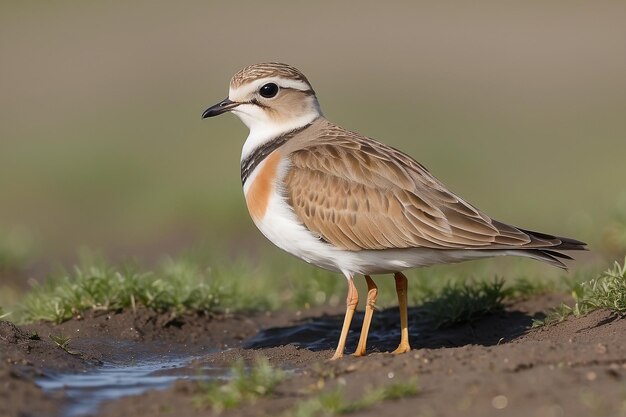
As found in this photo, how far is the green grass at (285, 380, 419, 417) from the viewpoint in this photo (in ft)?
18.4

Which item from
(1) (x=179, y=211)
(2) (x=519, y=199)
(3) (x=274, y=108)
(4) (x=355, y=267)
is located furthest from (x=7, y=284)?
(2) (x=519, y=199)

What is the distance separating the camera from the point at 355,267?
7992mm

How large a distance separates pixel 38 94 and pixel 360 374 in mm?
19418

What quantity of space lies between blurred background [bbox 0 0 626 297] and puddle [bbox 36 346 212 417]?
439 cm

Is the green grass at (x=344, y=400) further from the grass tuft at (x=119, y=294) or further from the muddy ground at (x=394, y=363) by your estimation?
the grass tuft at (x=119, y=294)

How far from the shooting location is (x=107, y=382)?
22.5 ft

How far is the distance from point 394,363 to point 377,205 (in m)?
1.77

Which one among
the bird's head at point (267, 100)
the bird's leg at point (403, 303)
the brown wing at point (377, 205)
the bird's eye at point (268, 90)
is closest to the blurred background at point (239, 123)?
the bird's head at point (267, 100)

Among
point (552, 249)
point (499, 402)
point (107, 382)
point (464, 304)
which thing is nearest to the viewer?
point (499, 402)

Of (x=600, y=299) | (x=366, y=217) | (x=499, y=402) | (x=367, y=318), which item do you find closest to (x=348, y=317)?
(x=367, y=318)

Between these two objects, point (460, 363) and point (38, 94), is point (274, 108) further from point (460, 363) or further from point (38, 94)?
point (38, 94)

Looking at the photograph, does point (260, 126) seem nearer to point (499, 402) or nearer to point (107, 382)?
point (107, 382)

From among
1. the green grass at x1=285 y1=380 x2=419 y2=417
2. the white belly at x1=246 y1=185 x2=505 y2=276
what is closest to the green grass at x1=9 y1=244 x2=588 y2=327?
the white belly at x1=246 y1=185 x2=505 y2=276

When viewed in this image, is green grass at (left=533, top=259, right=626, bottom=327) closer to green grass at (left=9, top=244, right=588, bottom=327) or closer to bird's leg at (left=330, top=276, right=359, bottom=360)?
green grass at (left=9, top=244, right=588, bottom=327)
